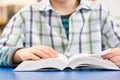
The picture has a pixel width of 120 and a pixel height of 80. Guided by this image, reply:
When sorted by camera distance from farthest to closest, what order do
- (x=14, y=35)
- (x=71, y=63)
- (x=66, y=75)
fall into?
1. (x=14, y=35)
2. (x=71, y=63)
3. (x=66, y=75)

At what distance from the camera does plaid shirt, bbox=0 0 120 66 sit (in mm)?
1336

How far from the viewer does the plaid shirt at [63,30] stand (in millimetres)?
1336

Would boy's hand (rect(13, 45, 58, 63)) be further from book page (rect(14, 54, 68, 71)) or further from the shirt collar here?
the shirt collar

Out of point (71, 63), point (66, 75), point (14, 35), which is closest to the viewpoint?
point (66, 75)

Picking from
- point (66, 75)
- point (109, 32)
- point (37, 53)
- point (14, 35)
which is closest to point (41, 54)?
point (37, 53)

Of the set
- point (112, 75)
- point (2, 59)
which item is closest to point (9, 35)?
point (2, 59)

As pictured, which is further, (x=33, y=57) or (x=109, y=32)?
(x=109, y=32)

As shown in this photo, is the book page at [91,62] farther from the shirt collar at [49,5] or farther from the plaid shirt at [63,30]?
the shirt collar at [49,5]

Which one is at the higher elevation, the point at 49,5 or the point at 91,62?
the point at 49,5

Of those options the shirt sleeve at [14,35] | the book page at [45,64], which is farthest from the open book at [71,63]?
the shirt sleeve at [14,35]

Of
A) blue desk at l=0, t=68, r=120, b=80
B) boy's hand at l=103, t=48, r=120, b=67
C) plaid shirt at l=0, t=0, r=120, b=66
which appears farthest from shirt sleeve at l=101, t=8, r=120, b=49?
blue desk at l=0, t=68, r=120, b=80

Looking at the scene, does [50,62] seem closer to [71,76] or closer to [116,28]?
[71,76]

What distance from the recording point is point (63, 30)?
52.9 inches

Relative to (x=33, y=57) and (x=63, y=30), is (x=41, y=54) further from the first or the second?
(x=63, y=30)
